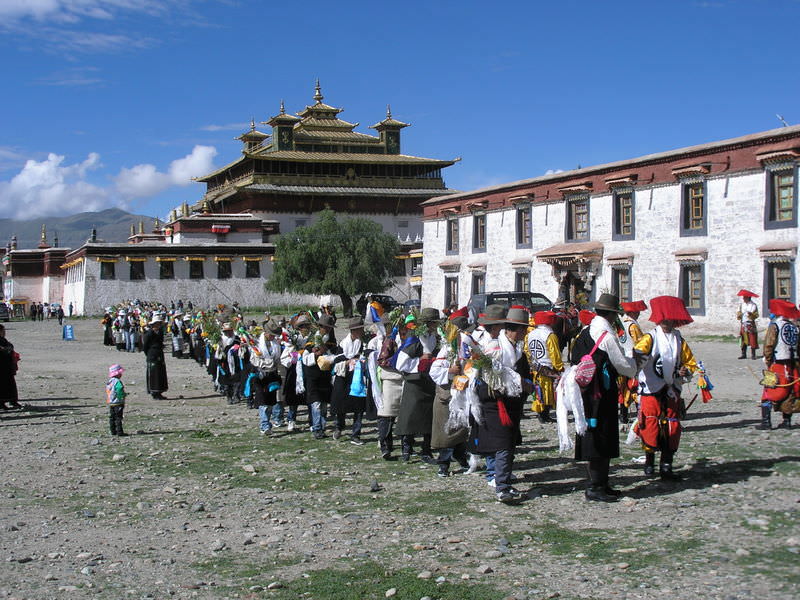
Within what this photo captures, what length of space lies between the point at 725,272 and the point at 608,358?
77.9ft

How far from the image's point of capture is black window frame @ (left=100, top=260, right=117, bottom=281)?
59375mm

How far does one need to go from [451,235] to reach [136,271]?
25882 mm

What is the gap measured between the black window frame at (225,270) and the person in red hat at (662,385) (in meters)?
55.4

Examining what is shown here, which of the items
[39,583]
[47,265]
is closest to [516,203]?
[39,583]

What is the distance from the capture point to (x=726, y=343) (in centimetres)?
2714

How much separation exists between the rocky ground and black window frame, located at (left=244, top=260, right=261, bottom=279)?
50.4 meters

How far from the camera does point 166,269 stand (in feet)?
199

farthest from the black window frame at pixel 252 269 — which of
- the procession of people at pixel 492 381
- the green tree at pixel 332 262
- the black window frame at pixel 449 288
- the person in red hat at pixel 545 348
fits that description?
the person in red hat at pixel 545 348

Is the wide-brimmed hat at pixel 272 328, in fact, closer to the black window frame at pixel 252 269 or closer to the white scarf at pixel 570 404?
the white scarf at pixel 570 404

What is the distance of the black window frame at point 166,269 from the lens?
60.4m

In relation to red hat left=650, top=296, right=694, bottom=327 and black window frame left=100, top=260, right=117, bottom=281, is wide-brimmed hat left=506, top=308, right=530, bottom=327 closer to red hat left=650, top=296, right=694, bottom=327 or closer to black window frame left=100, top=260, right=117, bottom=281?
red hat left=650, top=296, right=694, bottom=327

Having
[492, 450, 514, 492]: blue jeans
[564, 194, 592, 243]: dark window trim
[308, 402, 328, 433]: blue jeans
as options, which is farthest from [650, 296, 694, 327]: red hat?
[564, 194, 592, 243]: dark window trim

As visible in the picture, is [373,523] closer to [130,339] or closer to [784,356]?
[784,356]

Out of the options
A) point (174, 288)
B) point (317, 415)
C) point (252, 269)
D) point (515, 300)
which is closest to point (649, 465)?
point (317, 415)
